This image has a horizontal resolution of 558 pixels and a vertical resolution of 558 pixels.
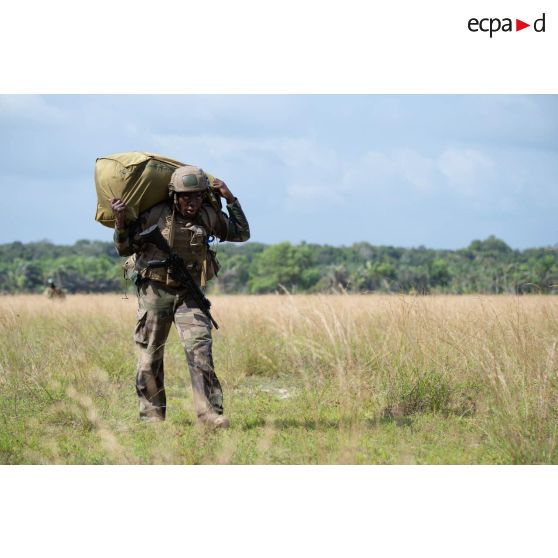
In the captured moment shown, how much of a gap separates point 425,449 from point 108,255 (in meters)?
77.2

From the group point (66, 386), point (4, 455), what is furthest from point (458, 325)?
point (4, 455)

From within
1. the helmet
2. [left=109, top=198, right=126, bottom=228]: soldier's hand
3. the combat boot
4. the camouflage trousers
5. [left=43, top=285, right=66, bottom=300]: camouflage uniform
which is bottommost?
the combat boot

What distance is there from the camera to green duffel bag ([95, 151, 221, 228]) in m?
6.37

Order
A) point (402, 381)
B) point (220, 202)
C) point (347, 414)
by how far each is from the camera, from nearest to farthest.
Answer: point (347, 414), point (220, 202), point (402, 381)

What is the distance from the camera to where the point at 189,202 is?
256 inches

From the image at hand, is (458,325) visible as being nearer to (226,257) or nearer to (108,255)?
(226,257)

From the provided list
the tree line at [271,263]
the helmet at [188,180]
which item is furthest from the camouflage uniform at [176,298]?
the tree line at [271,263]

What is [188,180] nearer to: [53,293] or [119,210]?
[119,210]

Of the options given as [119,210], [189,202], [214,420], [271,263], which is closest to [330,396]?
[214,420]

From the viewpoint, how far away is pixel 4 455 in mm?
5965

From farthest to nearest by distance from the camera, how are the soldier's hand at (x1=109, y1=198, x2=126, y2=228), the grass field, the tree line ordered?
the tree line, the soldier's hand at (x1=109, y1=198, x2=126, y2=228), the grass field

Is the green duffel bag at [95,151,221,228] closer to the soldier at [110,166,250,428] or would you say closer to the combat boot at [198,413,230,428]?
the soldier at [110,166,250,428]

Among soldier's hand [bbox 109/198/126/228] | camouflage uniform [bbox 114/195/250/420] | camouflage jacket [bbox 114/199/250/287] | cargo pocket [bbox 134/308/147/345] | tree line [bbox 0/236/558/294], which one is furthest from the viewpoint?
tree line [bbox 0/236/558/294]

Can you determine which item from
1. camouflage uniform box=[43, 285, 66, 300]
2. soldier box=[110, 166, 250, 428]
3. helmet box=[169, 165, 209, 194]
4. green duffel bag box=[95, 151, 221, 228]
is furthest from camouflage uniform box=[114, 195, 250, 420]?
camouflage uniform box=[43, 285, 66, 300]
